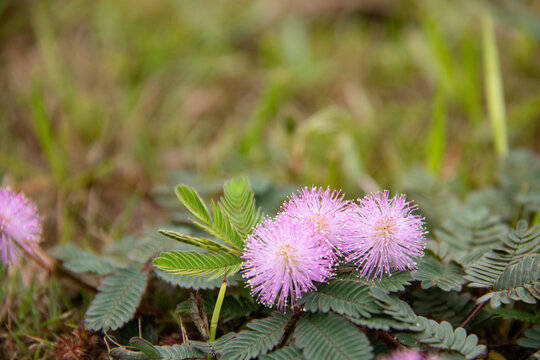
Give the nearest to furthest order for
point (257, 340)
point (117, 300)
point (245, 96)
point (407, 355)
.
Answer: point (407, 355) < point (257, 340) < point (117, 300) < point (245, 96)

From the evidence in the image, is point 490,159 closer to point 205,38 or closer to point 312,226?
point 312,226

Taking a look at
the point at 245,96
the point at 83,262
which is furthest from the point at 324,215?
the point at 245,96

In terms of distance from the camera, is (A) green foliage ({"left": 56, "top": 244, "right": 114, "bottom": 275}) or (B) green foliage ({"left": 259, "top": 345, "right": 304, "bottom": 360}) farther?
(A) green foliage ({"left": 56, "top": 244, "right": 114, "bottom": 275})

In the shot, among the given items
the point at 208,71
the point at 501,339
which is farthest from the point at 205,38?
the point at 501,339

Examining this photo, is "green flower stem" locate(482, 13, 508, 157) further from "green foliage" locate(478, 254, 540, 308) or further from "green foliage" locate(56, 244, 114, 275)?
"green foliage" locate(56, 244, 114, 275)

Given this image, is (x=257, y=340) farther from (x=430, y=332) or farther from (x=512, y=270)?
(x=512, y=270)

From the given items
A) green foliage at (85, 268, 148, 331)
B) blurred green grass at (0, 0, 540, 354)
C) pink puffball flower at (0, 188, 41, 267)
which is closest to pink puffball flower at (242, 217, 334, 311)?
green foliage at (85, 268, 148, 331)
